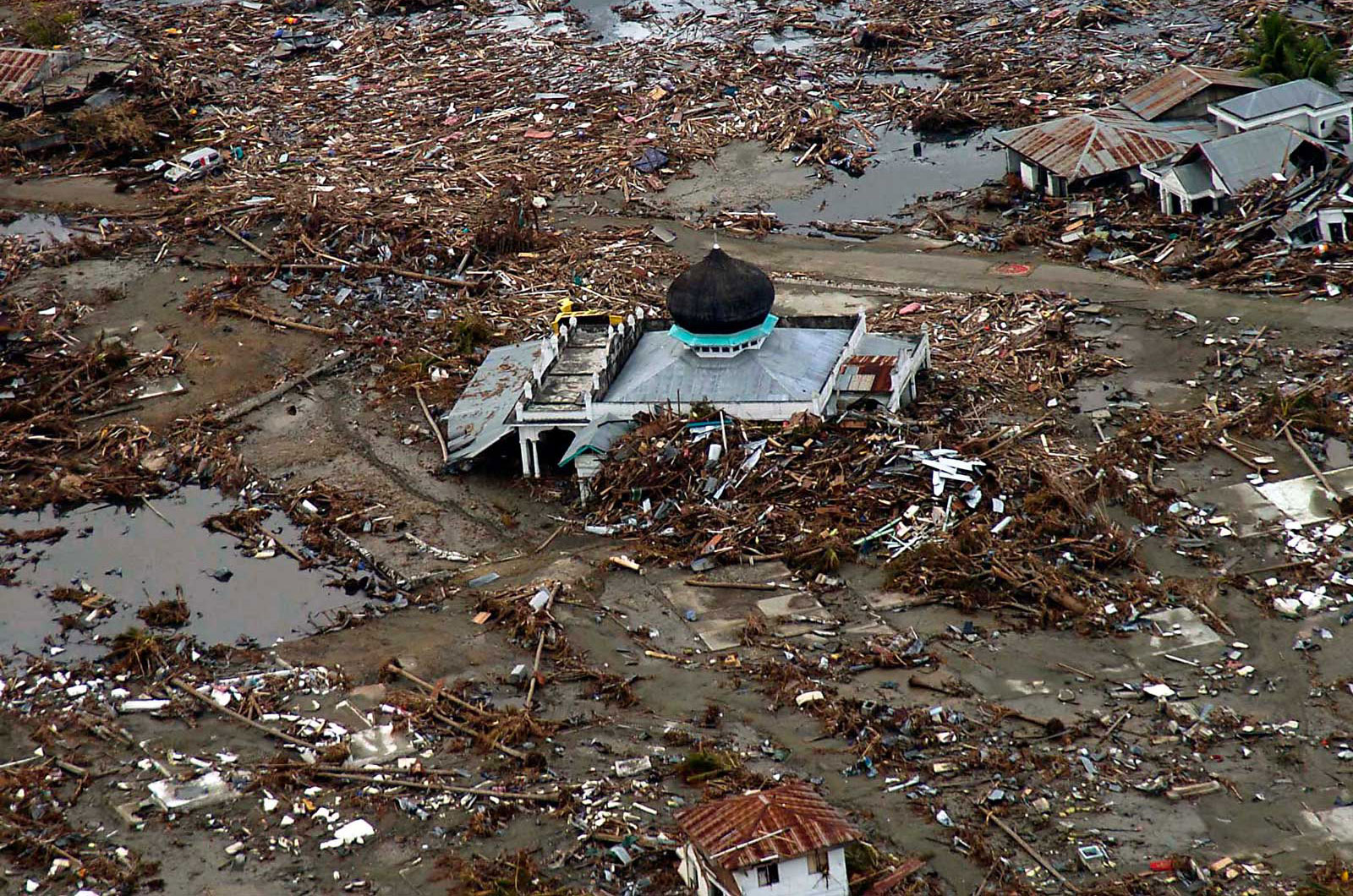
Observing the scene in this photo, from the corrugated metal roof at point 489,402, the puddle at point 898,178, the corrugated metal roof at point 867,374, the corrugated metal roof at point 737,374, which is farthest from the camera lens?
the puddle at point 898,178

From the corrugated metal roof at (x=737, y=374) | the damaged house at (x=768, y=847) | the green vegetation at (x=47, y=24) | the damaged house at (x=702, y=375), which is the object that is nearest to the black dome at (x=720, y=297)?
the damaged house at (x=702, y=375)

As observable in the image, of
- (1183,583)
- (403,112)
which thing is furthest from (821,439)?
(403,112)

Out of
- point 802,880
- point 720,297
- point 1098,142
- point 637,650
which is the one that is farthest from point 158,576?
point 1098,142

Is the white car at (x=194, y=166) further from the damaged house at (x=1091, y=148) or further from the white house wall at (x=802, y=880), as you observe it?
the white house wall at (x=802, y=880)

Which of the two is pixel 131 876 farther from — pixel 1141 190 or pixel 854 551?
pixel 1141 190

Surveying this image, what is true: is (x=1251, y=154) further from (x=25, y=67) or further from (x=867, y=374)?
(x=25, y=67)
